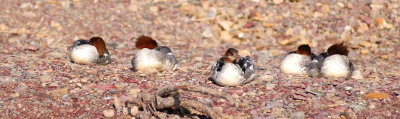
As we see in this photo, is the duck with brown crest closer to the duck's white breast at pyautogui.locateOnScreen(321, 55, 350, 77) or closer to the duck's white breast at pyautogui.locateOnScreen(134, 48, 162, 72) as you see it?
the duck's white breast at pyautogui.locateOnScreen(321, 55, 350, 77)

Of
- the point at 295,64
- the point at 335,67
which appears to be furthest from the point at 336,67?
the point at 295,64

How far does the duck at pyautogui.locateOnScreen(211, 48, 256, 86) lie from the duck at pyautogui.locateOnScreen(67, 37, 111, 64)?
2685 mm

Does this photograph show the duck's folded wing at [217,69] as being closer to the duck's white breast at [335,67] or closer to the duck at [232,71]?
the duck at [232,71]

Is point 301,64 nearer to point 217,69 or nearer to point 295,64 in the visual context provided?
point 295,64

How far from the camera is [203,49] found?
44.5 ft

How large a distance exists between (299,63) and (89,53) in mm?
4126

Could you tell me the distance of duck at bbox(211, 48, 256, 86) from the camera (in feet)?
28.8

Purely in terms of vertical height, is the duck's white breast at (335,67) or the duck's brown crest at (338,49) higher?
the duck's brown crest at (338,49)

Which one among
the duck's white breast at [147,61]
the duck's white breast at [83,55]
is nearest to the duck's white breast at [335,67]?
the duck's white breast at [147,61]

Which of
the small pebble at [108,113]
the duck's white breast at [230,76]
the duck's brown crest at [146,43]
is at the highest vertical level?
the duck's brown crest at [146,43]

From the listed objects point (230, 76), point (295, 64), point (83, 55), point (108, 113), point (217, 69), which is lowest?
point (108, 113)

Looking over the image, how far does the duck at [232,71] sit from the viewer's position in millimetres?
8789

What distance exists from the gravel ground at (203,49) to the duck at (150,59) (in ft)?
0.87

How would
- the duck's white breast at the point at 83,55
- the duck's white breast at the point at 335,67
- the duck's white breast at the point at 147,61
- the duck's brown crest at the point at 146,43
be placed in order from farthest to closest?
the duck's white breast at the point at 83,55
the duck's brown crest at the point at 146,43
the duck's white breast at the point at 147,61
the duck's white breast at the point at 335,67
